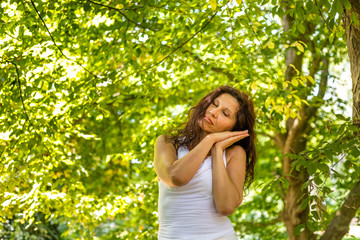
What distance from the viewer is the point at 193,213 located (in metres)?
1.90

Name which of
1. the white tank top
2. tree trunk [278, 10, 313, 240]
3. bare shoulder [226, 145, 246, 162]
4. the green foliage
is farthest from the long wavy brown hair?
tree trunk [278, 10, 313, 240]

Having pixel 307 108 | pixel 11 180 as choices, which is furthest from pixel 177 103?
pixel 11 180

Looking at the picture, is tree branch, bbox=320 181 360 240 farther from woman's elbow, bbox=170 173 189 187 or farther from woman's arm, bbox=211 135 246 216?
woman's elbow, bbox=170 173 189 187

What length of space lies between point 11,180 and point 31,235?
13.3 ft

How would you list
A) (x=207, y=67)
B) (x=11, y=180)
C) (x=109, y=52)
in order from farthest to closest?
(x=207, y=67), (x=109, y=52), (x=11, y=180)

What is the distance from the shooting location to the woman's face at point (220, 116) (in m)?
2.14

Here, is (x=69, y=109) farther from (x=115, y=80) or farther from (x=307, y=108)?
(x=307, y=108)

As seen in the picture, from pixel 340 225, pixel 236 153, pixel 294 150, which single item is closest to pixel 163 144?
pixel 236 153

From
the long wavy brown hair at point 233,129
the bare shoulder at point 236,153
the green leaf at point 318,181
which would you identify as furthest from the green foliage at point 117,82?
the bare shoulder at point 236,153

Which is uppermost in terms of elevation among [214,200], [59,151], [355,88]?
[59,151]

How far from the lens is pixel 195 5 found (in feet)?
14.1

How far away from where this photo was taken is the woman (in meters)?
1.89

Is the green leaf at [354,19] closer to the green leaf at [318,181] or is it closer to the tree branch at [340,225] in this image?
the green leaf at [318,181]

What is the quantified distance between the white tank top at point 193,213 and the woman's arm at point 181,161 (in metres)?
0.06
